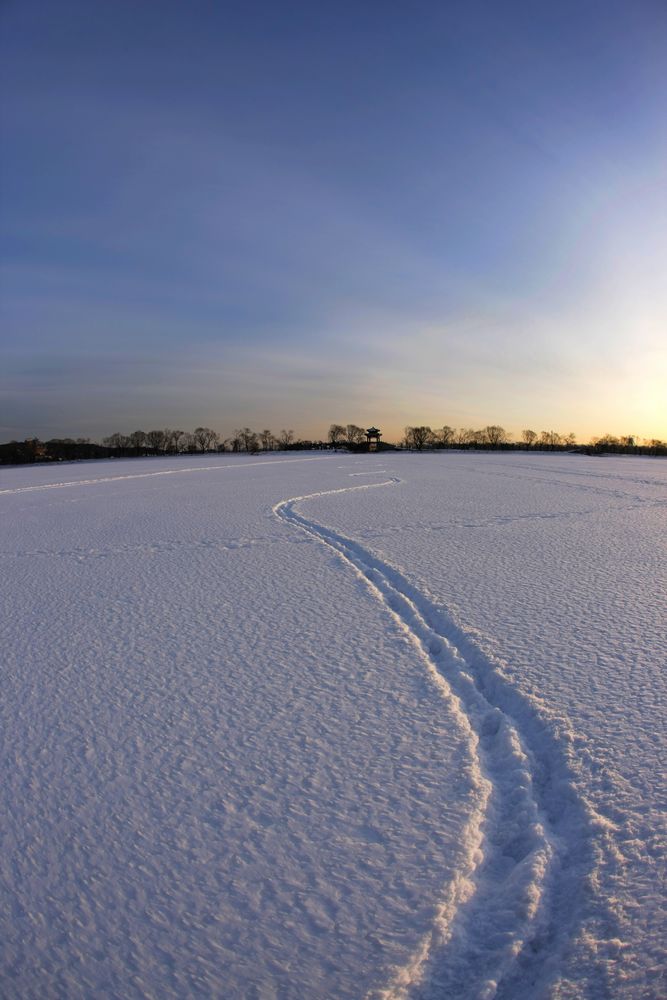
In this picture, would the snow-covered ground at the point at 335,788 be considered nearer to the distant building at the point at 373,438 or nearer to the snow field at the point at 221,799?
the snow field at the point at 221,799

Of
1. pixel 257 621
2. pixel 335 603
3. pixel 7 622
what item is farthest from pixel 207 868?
pixel 7 622

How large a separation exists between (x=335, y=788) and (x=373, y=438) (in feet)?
185

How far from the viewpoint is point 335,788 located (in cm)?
249

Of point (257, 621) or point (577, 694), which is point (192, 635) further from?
point (577, 694)

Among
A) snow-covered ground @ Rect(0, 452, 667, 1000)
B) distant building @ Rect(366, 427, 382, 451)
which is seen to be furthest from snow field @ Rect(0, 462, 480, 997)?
distant building @ Rect(366, 427, 382, 451)

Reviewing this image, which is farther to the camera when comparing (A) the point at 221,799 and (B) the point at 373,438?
(B) the point at 373,438

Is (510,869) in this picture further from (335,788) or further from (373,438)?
(373,438)

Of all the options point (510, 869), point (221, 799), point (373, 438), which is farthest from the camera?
point (373, 438)

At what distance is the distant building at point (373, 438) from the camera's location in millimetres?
57625

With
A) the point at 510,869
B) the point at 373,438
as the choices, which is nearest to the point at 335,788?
the point at 510,869

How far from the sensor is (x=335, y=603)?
507cm

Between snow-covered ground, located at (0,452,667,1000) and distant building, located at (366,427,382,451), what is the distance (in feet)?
172

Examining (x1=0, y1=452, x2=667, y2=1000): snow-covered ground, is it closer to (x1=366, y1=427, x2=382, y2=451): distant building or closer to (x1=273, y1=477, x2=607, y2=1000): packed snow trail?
(x1=273, y1=477, x2=607, y2=1000): packed snow trail

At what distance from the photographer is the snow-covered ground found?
1.78 m
